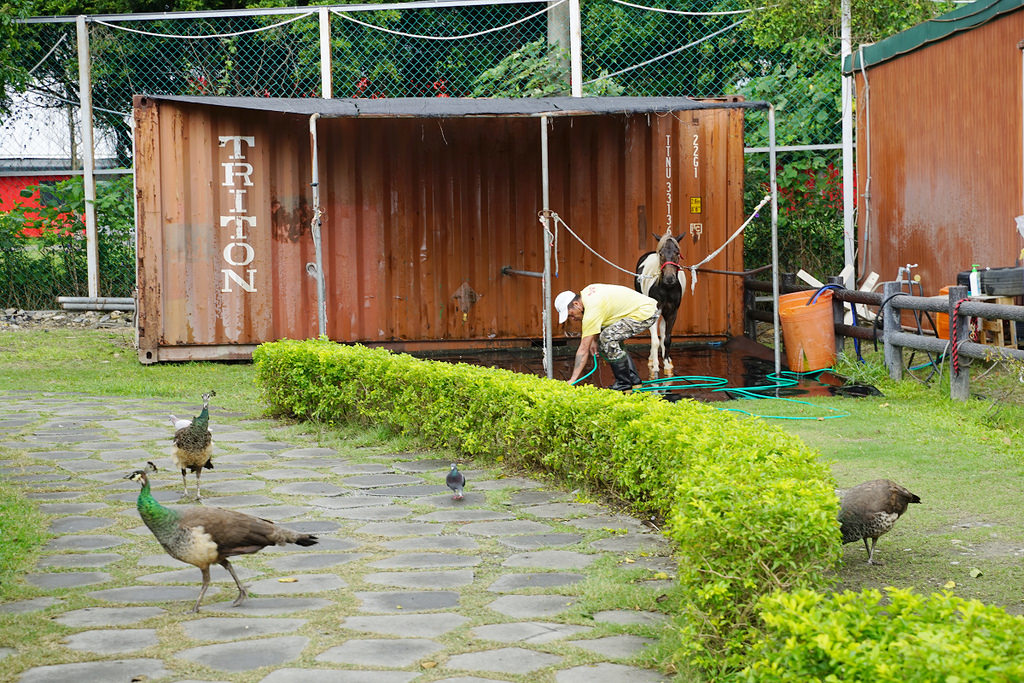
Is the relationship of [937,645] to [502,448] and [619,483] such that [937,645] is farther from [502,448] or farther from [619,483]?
[502,448]

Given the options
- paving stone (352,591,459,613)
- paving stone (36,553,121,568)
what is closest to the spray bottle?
paving stone (352,591,459,613)

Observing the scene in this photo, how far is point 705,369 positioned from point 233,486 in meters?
6.56

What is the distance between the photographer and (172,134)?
13.4m

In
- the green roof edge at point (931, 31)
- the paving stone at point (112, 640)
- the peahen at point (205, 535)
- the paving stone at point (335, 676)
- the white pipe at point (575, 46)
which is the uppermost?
the white pipe at point (575, 46)

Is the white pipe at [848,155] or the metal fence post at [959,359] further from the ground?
the white pipe at [848,155]

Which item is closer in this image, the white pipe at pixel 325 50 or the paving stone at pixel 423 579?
the paving stone at pixel 423 579

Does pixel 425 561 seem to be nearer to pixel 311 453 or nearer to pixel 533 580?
pixel 533 580

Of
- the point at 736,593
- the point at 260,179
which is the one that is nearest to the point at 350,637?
the point at 736,593

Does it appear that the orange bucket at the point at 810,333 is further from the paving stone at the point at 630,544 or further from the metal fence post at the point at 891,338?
the paving stone at the point at 630,544

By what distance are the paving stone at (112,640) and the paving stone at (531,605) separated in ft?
4.67

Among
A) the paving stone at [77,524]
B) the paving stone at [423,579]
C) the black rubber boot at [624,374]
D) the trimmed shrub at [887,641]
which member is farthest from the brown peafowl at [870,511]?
the black rubber boot at [624,374]

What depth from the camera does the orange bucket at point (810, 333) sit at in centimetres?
1228

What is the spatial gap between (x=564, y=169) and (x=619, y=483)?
8358 mm

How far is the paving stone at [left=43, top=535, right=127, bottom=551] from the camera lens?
5.95m
